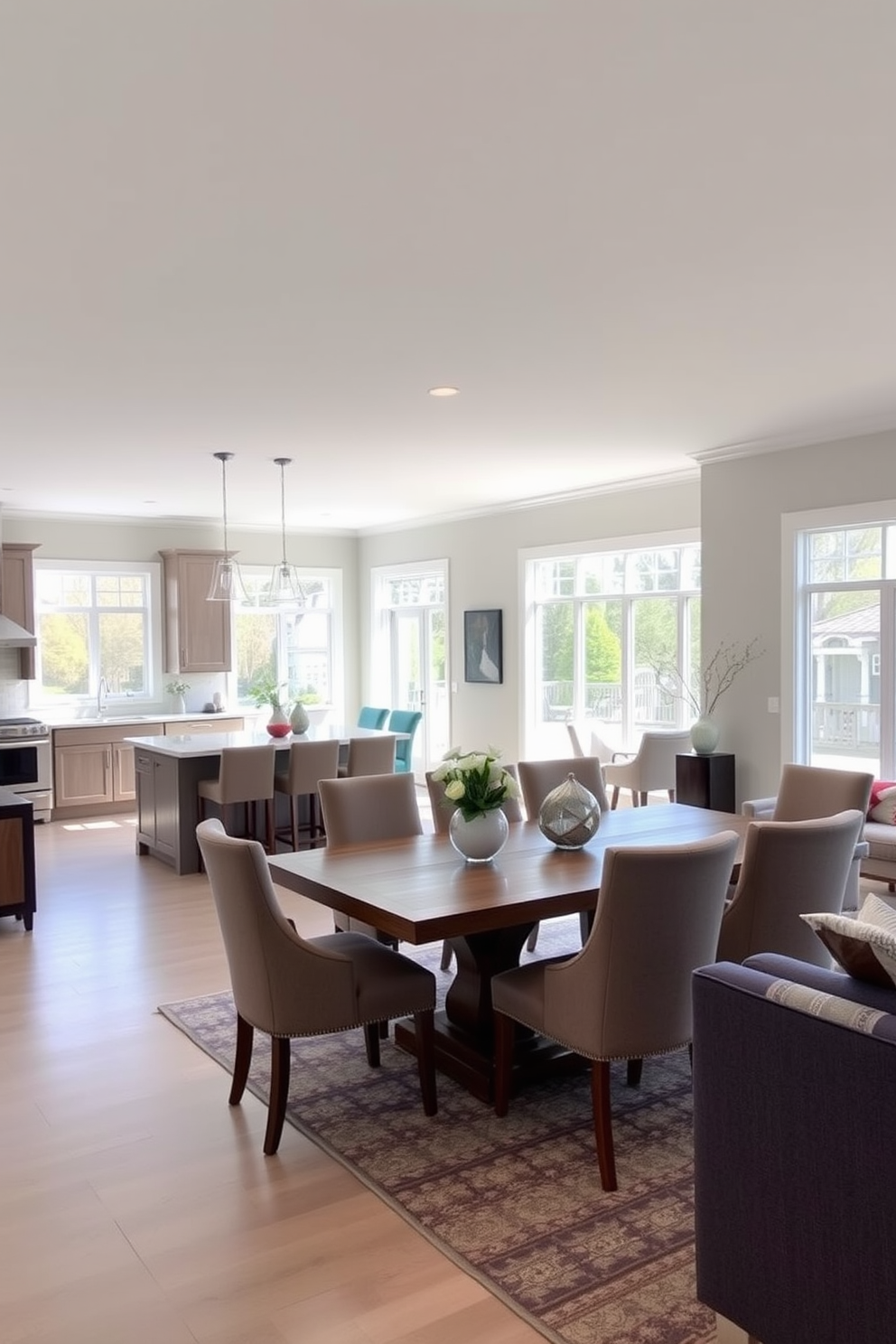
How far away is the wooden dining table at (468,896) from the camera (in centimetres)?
300

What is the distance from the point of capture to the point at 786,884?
321cm

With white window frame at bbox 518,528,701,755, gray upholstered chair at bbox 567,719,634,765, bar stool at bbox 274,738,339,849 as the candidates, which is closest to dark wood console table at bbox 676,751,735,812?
gray upholstered chair at bbox 567,719,634,765

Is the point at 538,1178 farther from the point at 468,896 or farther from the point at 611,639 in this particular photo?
the point at 611,639

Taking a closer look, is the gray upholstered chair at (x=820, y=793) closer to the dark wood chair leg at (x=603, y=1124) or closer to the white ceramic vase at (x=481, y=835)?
the white ceramic vase at (x=481, y=835)

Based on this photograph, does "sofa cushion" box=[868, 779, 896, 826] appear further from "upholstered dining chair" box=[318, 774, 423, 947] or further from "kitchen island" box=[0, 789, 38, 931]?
"kitchen island" box=[0, 789, 38, 931]

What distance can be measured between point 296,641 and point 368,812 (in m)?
7.41

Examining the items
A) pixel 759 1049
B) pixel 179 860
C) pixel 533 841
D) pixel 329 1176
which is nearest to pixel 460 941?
pixel 533 841

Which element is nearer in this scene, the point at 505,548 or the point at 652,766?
the point at 652,766

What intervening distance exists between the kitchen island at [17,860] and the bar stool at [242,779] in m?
1.31

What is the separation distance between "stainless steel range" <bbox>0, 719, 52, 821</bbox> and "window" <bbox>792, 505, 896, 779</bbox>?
20.0ft

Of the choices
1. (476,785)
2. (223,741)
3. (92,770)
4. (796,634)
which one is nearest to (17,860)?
(223,741)

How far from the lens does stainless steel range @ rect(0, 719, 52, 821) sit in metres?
8.73

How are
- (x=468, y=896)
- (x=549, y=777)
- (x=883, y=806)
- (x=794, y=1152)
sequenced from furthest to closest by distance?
(x=883, y=806), (x=549, y=777), (x=468, y=896), (x=794, y=1152)

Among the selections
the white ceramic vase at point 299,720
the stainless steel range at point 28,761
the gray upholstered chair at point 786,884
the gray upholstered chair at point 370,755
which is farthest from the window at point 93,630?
the gray upholstered chair at point 786,884
